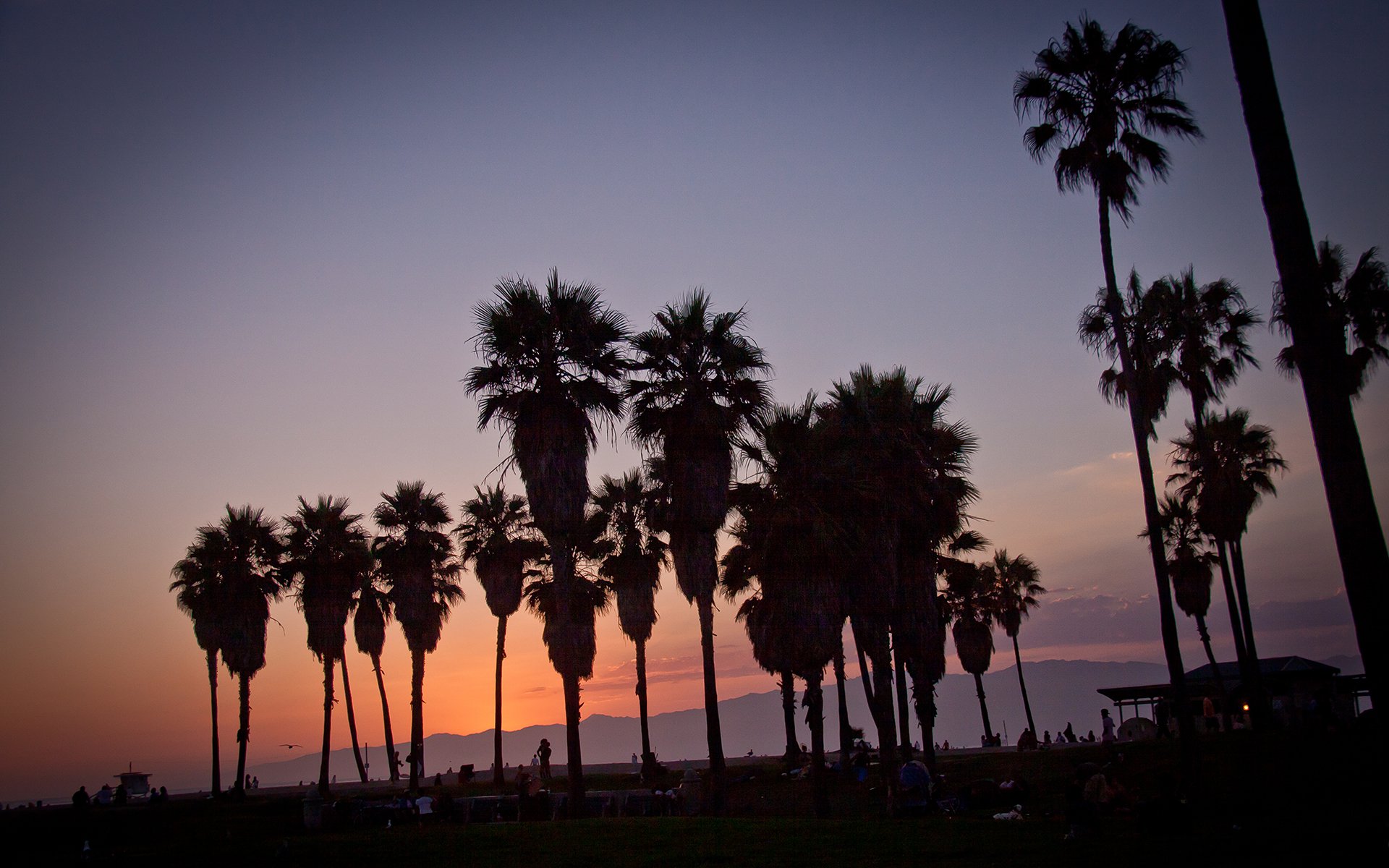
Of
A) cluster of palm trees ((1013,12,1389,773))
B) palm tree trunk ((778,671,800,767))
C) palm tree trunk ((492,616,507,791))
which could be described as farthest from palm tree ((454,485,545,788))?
cluster of palm trees ((1013,12,1389,773))

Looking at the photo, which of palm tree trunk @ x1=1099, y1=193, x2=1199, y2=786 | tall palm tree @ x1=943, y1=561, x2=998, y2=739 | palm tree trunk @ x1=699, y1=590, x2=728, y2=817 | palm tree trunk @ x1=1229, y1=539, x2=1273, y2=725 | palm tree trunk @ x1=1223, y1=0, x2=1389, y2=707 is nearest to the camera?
palm tree trunk @ x1=1223, y1=0, x2=1389, y2=707

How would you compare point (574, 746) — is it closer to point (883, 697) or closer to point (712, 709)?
point (712, 709)

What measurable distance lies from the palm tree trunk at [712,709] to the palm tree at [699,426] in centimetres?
3

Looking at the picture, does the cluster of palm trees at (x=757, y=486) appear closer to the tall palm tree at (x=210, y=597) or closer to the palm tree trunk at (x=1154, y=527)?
the palm tree trunk at (x=1154, y=527)

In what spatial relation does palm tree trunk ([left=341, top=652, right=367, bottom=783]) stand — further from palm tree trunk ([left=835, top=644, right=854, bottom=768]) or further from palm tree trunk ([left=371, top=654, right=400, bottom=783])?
palm tree trunk ([left=835, top=644, right=854, bottom=768])

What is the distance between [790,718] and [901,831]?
2474 cm

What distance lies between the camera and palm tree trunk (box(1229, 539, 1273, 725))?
114ft

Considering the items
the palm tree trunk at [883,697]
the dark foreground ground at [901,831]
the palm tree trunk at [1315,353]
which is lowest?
the dark foreground ground at [901,831]

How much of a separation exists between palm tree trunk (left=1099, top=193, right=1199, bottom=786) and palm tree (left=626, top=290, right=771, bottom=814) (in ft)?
35.8

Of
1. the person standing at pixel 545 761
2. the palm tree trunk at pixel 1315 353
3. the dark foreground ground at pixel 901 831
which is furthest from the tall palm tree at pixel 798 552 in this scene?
the palm tree trunk at pixel 1315 353

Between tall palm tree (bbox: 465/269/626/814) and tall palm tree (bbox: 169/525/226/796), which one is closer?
tall palm tree (bbox: 465/269/626/814)

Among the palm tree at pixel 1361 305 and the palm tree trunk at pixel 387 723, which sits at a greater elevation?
the palm tree at pixel 1361 305

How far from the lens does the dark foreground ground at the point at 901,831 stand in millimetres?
14961

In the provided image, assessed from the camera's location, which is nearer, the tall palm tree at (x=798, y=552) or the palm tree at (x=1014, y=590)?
the tall palm tree at (x=798, y=552)
